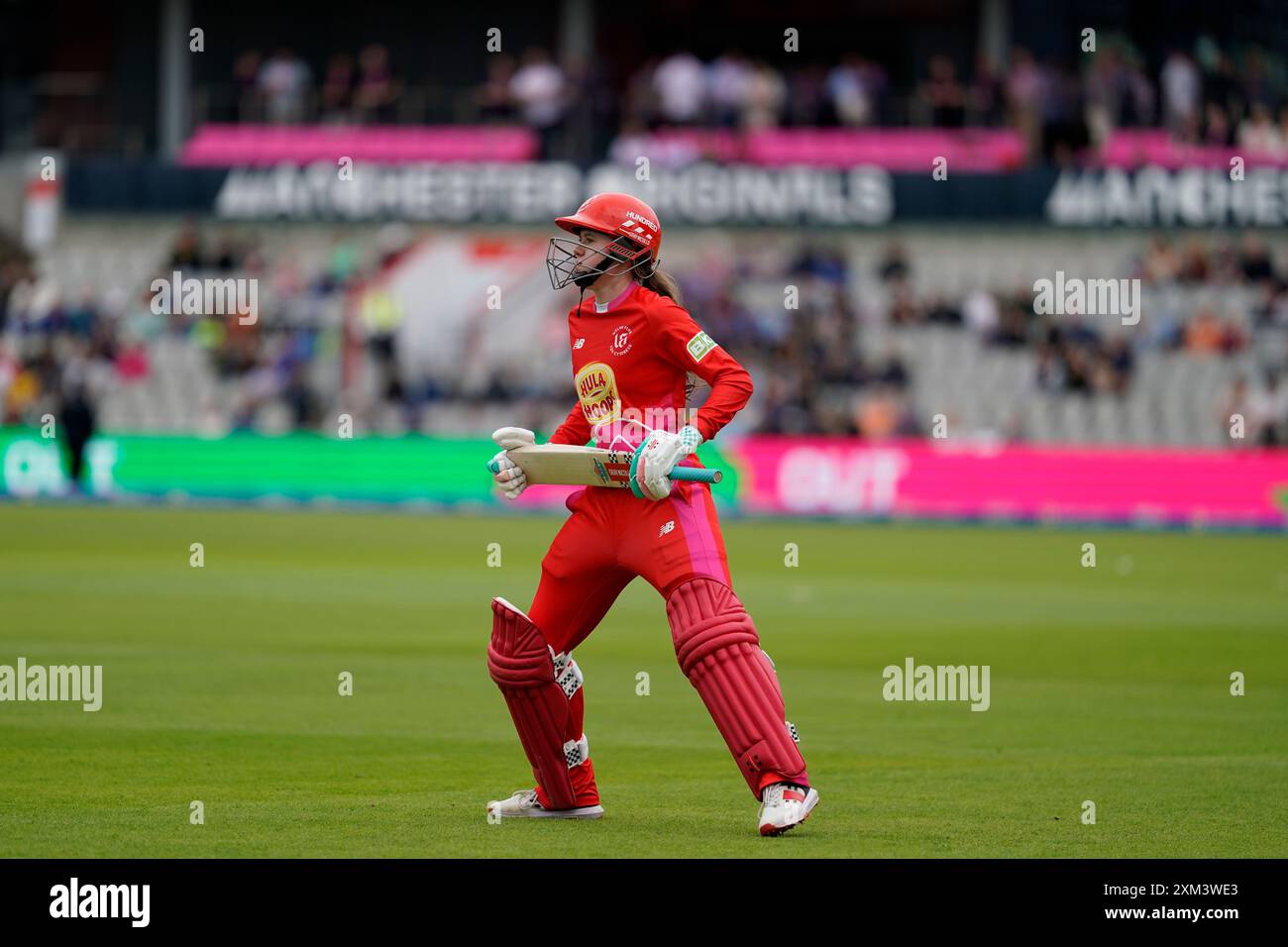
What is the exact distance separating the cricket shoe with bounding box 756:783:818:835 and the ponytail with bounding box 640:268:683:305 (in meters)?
2.20

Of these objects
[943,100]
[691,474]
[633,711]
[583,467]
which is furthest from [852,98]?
[691,474]

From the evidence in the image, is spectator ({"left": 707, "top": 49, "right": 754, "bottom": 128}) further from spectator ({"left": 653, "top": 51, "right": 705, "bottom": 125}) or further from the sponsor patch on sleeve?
the sponsor patch on sleeve

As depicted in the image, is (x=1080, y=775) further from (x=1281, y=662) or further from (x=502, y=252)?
(x=502, y=252)

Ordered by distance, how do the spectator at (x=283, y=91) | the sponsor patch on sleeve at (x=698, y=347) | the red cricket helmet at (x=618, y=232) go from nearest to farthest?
1. the sponsor patch on sleeve at (x=698, y=347)
2. the red cricket helmet at (x=618, y=232)
3. the spectator at (x=283, y=91)

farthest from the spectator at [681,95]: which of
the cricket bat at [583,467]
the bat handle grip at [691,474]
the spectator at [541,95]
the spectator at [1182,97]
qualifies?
the bat handle grip at [691,474]

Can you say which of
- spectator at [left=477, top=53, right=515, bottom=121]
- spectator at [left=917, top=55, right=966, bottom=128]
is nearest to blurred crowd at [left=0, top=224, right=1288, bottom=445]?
spectator at [left=917, top=55, right=966, bottom=128]

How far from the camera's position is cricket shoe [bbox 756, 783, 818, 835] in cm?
888

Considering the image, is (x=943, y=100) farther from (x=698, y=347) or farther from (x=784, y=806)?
(x=784, y=806)

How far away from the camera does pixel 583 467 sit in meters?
9.25

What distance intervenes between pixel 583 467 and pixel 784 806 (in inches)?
65.6

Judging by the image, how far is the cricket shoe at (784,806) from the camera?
8875 millimetres

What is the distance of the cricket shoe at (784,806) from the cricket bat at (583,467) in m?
1.32

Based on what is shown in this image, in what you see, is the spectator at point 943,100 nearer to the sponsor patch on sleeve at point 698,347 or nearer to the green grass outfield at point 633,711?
the green grass outfield at point 633,711

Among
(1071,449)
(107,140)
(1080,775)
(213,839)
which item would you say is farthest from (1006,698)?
(107,140)
